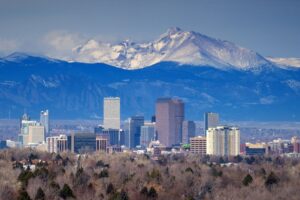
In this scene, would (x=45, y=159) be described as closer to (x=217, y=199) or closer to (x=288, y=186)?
(x=288, y=186)

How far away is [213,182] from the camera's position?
7381cm

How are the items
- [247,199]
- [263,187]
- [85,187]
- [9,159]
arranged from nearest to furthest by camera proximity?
[247,199], [85,187], [263,187], [9,159]

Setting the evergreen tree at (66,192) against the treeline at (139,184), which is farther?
the treeline at (139,184)

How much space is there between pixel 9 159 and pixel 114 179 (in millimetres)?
25253

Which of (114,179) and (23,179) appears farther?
(114,179)

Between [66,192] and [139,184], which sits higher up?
[139,184]

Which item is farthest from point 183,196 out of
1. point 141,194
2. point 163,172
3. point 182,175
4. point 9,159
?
point 9,159

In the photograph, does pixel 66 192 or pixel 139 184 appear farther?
pixel 139 184

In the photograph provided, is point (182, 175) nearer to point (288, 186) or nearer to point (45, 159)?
point (288, 186)

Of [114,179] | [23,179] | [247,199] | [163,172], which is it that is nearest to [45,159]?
[163,172]

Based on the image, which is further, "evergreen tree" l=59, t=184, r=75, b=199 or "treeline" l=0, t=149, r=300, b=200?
"treeline" l=0, t=149, r=300, b=200

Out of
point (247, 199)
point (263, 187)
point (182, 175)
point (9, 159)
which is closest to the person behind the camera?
point (247, 199)

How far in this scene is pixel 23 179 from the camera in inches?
2606

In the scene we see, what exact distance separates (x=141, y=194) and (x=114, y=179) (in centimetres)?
987
